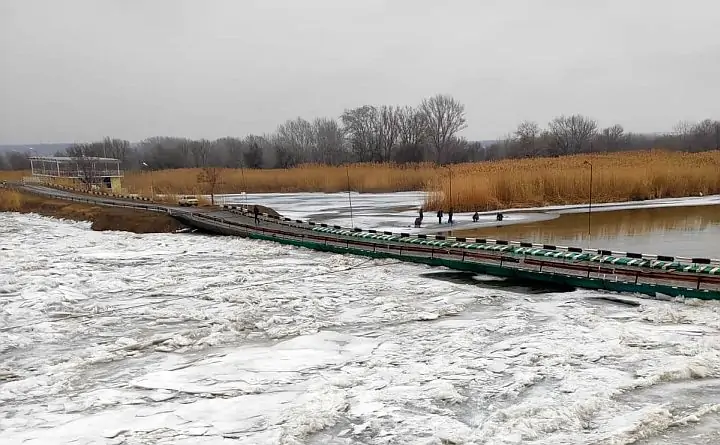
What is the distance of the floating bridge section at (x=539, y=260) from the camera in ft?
39.1

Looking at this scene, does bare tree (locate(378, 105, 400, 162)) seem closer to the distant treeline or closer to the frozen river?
the distant treeline

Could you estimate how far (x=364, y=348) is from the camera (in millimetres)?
9281

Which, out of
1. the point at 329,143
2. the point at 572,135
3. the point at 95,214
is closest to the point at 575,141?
the point at 572,135

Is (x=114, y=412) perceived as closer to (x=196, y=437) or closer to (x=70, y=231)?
(x=196, y=437)

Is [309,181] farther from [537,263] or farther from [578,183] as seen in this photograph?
[537,263]

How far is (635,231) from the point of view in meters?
21.8

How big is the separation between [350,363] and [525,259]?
784 cm

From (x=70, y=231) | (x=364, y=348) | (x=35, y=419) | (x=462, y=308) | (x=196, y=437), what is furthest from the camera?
(x=70, y=231)

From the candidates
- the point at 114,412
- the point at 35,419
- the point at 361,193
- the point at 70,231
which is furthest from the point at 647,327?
the point at 361,193

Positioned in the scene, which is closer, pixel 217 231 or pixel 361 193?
pixel 217 231

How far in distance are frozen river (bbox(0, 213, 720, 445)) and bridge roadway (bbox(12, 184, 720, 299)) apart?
571 mm

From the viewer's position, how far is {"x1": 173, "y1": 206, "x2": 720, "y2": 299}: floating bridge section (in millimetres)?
11914

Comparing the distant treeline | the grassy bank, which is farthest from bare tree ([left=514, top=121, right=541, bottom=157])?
the grassy bank

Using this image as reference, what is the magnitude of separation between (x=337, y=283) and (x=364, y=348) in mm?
4974
